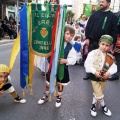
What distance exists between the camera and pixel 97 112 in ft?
10.5

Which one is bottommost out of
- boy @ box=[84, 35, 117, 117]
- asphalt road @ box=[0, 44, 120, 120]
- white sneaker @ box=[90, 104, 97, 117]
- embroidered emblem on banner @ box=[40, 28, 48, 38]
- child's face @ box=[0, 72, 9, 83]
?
asphalt road @ box=[0, 44, 120, 120]

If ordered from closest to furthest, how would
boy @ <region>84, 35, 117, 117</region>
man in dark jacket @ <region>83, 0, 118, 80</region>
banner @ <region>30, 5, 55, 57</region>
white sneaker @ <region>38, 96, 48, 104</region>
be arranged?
banner @ <region>30, 5, 55, 57</region> < boy @ <region>84, 35, 117, 117</region> < white sneaker @ <region>38, 96, 48, 104</region> < man in dark jacket @ <region>83, 0, 118, 80</region>

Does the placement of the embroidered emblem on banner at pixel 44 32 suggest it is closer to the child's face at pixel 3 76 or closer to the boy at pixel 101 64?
the boy at pixel 101 64

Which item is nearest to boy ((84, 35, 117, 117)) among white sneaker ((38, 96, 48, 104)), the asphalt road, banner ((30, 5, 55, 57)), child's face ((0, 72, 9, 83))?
the asphalt road

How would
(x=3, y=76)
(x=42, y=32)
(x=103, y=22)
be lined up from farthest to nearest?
1. (x=103, y=22)
2. (x=3, y=76)
3. (x=42, y=32)

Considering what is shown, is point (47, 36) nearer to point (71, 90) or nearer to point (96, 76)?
point (96, 76)

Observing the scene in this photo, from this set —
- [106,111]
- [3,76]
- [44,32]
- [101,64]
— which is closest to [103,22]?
[101,64]

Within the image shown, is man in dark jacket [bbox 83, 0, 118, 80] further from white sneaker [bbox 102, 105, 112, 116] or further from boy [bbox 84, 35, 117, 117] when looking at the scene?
white sneaker [bbox 102, 105, 112, 116]

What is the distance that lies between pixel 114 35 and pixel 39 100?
193 cm

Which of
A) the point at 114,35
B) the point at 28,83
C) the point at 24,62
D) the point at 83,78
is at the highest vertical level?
the point at 114,35

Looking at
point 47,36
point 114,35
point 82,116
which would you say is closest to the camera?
point 47,36

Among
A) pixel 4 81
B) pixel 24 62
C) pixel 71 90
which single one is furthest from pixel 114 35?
pixel 4 81

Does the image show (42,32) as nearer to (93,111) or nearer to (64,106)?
(64,106)

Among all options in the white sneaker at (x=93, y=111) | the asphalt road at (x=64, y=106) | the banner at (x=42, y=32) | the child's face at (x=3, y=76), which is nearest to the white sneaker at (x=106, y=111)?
the asphalt road at (x=64, y=106)
